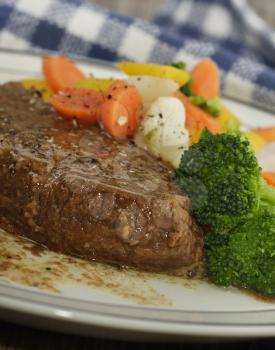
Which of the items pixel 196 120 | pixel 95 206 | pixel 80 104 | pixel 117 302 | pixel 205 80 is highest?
pixel 205 80

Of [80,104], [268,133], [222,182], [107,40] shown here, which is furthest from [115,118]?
[107,40]

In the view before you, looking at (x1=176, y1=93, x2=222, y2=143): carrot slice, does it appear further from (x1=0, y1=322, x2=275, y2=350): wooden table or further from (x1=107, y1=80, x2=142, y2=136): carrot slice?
(x1=0, y1=322, x2=275, y2=350): wooden table

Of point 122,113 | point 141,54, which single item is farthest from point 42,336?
point 141,54

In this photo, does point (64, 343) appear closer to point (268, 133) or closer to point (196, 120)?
point (196, 120)

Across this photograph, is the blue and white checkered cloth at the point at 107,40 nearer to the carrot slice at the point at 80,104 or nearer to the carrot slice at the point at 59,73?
the carrot slice at the point at 59,73

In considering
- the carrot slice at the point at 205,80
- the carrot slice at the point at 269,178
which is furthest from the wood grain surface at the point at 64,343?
the carrot slice at the point at 205,80
